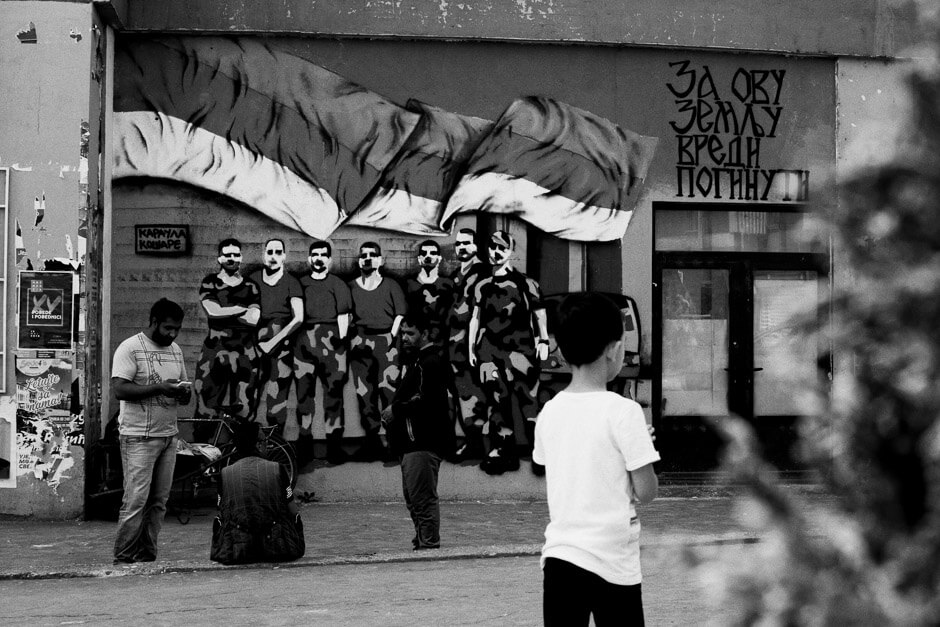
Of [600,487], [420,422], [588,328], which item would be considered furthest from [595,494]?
[420,422]

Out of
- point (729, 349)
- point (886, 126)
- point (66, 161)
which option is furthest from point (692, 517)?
point (886, 126)

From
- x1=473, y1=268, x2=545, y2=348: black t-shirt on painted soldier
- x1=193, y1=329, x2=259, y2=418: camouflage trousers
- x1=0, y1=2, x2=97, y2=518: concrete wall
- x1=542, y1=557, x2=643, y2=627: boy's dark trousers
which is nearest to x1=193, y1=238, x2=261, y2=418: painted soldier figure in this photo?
x1=193, y1=329, x2=259, y2=418: camouflage trousers

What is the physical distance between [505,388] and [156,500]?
187 inches

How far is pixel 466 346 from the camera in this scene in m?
13.1

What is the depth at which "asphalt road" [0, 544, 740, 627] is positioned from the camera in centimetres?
727

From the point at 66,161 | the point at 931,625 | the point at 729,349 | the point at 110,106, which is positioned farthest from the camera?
the point at 729,349

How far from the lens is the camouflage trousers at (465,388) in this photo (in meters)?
13.1

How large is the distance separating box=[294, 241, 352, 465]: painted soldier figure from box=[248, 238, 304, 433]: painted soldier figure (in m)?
0.09

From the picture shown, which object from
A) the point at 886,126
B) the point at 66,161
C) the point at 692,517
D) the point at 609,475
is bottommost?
the point at 692,517

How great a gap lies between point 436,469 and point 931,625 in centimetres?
823

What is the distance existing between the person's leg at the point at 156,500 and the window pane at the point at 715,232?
6145mm

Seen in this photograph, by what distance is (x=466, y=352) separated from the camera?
43.0 feet

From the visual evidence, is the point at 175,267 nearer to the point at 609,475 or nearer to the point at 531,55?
the point at 531,55

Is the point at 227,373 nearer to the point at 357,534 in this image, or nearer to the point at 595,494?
the point at 357,534
